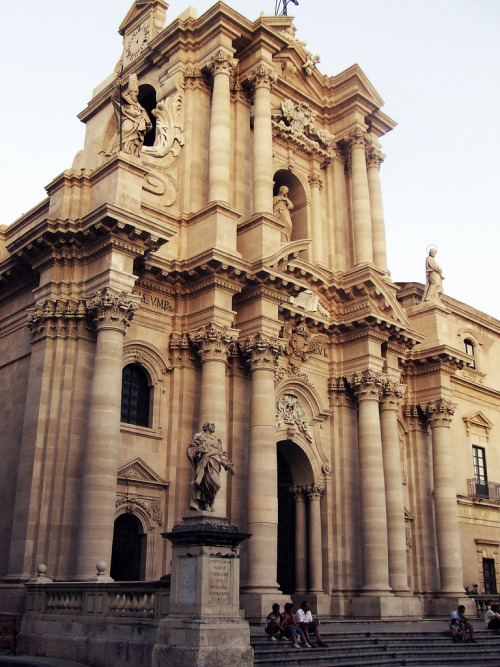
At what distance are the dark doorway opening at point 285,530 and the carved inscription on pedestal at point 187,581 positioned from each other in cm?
1171

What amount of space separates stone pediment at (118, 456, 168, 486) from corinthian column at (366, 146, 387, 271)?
1236 centimetres

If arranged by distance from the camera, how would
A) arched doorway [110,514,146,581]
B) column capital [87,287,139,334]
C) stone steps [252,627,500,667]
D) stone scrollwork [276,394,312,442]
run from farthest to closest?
stone scrollwork [276,394,312,442] → arched doorway [110,514,146,581] → column capital [87,287,139,334] → stone steps [252,627,500,667]

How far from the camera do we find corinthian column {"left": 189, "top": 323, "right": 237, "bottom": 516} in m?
21.3

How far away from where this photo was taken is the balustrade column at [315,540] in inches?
953

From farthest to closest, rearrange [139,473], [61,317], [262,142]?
[262,142] → [139,473] → [61,317]

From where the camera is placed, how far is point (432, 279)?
3152 cm

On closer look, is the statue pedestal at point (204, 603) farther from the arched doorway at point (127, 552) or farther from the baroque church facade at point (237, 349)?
the arched doorway at point (127, 552)

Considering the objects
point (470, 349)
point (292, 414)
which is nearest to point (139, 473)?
point (292, 414)

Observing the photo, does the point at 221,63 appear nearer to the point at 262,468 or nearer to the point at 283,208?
the point at 283,208

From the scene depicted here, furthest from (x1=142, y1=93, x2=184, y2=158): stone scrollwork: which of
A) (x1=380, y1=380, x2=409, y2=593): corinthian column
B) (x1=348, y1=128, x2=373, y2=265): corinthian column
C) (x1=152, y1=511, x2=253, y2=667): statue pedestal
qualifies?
(x1=152, y1=511, x2=253, y2=667): statue pedestal

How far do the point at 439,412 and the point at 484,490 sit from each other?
5905mm

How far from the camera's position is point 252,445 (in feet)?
71.7

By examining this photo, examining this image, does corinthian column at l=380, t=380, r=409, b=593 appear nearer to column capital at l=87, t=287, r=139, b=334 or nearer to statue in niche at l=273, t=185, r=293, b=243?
statue in niche at l=273, t=185, r=293, b=243

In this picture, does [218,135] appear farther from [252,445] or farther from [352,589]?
[352,589]
